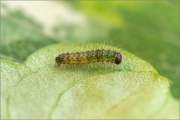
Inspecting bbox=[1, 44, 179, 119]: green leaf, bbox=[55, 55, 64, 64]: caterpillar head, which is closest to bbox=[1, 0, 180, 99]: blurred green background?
bbox=[55, 55, 64, 64]: caterpillar head

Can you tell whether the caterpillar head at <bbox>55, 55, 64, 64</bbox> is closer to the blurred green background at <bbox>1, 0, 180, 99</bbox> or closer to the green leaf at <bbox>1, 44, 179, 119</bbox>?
the green leaf at <bbox>1, 44, 179, 119</bbox>

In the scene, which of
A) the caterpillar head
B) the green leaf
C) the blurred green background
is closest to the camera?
the green leaf

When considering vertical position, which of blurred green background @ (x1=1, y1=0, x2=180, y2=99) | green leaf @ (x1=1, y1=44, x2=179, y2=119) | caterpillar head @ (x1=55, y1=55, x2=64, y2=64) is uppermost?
blurred green background @ (x1=1, y1=0, x2=180, y2=99)

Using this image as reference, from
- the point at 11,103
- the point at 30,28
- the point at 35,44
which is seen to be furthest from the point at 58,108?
the point at 30,28

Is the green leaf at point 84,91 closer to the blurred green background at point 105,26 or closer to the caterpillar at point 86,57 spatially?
the caterpillar at point 86,57

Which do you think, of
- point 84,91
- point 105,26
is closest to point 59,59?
point 84,91

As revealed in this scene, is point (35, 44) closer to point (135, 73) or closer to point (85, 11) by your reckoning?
point (85, 11)
